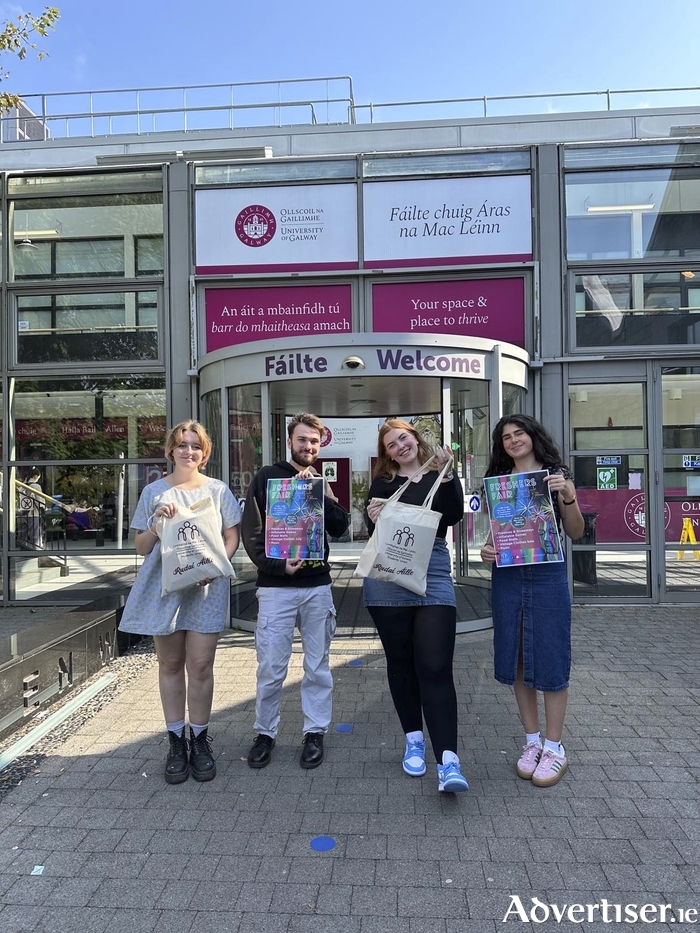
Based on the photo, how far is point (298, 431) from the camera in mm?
Result: 3469

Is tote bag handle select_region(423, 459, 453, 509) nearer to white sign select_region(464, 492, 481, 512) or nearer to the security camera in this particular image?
the security camera

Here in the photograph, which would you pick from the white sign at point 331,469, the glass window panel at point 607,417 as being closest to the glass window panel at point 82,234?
the white sign at point 331,469

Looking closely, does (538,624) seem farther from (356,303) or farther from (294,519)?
(356,303)

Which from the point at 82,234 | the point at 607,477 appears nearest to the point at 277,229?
the point at 82,234

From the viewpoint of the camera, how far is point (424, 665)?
3088mm

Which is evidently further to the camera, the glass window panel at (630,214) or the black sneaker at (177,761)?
the glass window panel at (630,214)

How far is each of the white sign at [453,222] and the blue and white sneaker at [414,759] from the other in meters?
5.66

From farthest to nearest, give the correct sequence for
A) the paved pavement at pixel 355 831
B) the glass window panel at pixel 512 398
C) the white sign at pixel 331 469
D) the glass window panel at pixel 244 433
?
the white sign at pixel 331 469 < the glass window panel at pixel 512 398 < the glass window panel at pixel 244 433 < the paved pavement at pixel 355 831

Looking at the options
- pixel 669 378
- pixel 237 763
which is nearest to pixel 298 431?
pixel 237 763

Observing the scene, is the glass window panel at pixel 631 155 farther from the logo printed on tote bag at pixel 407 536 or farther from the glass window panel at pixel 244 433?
the logo printed on tote bag at pixel 407 536

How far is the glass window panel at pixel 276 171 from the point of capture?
7.64m

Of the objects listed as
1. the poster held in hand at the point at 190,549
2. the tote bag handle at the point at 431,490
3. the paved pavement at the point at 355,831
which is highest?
the tote bag handle at the point at 431,490

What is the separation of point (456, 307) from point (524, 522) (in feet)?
16.0

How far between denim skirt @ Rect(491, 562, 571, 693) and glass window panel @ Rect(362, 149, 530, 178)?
585cm
